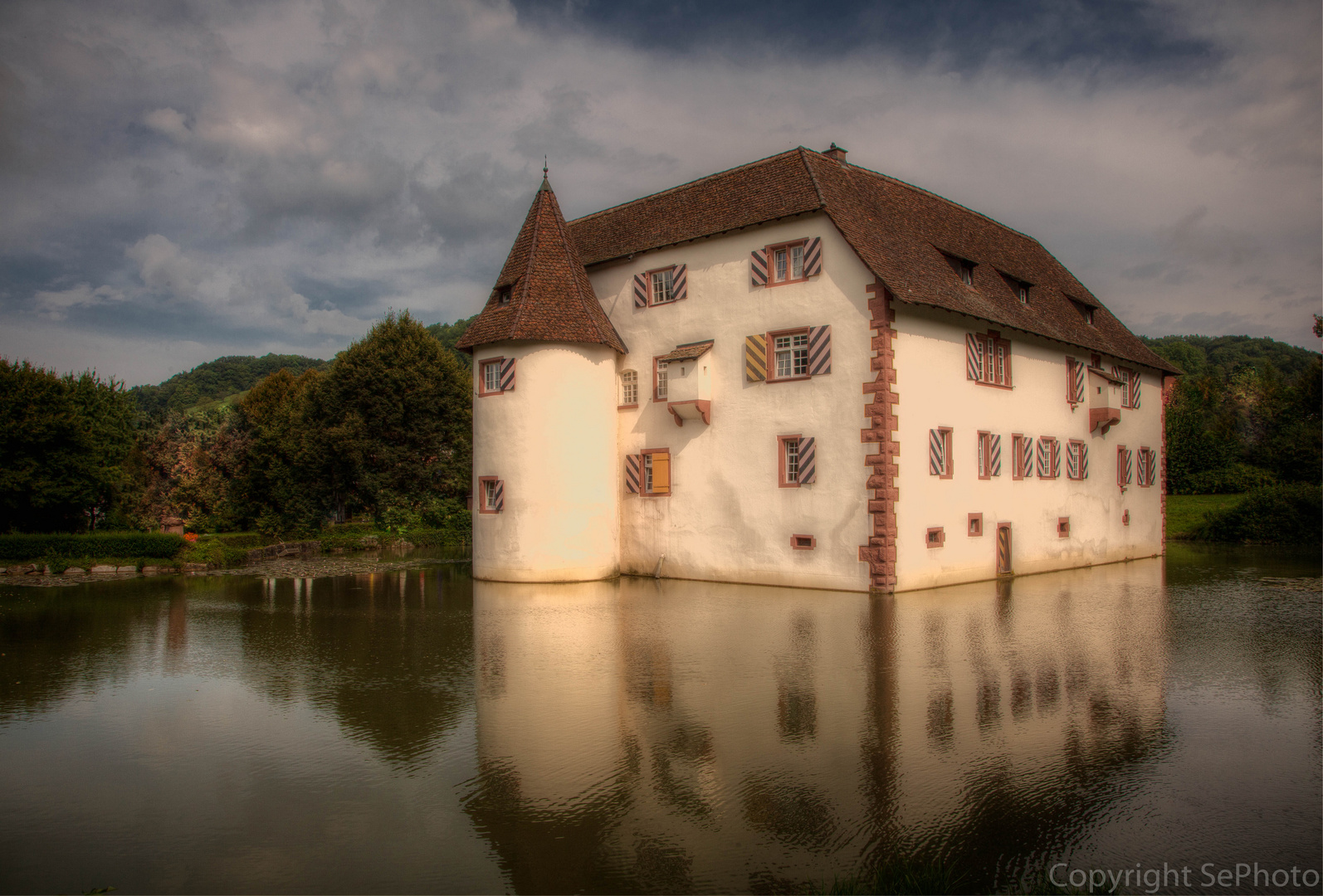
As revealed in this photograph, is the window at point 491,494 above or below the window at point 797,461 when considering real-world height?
below

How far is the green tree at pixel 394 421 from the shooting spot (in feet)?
124

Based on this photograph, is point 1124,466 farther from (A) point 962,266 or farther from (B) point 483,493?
(B) point 483,493

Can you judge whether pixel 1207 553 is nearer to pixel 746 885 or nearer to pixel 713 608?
pixel 713 608

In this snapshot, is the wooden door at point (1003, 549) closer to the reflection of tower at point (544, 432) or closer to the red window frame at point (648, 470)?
the red window frame at point (648, 470)

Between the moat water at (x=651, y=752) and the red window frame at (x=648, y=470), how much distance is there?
7.41m

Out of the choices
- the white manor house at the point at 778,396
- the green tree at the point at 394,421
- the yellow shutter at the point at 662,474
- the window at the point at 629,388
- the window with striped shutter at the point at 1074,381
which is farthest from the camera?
the green tree at the point at 394,421

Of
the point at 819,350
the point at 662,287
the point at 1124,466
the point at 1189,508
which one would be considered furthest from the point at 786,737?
the point at 1189,508

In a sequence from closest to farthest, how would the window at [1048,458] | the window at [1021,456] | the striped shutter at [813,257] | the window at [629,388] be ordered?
the striped shutter at [813,257], the window at [1021,456], the window at [629,388], the window at [1048,458]

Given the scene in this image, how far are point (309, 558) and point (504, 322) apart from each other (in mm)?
13201

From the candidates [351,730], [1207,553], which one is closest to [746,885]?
[351,730]

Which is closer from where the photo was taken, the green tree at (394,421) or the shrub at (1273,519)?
the shrub at (1273,519)

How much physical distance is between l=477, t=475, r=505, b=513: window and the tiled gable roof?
6.64m

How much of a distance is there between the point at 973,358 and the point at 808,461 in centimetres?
512

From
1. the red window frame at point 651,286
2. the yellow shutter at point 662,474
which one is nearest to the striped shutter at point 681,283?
the red window frame at point 651,286
